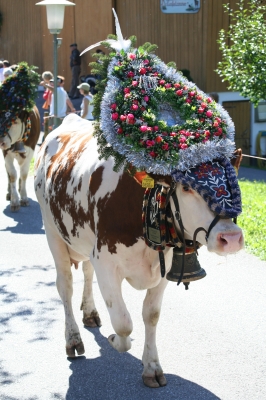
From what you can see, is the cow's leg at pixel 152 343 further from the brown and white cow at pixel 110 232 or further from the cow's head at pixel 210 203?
the cow's head at pixel 210 203

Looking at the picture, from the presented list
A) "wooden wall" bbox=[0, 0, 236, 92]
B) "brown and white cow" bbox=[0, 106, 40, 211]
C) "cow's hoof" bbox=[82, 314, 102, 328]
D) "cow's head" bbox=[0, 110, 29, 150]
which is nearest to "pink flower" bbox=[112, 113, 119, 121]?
"cow's hoof" bbox=[82, 314, 102, 328]

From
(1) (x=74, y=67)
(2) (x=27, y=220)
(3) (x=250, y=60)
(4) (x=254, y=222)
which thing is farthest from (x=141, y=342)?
(1) (x=74, y=67)

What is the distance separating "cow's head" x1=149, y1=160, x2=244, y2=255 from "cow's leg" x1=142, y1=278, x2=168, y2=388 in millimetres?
930

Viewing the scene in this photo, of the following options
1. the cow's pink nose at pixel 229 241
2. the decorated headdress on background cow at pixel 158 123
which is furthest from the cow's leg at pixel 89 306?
the cow's pink nose at pixel 229 241

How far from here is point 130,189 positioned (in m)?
4.75

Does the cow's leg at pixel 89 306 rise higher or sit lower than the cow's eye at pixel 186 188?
lower

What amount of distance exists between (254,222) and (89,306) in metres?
4.16

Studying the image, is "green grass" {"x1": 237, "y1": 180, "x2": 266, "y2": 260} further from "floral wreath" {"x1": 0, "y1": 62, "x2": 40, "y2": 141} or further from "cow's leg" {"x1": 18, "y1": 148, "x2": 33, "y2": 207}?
"floral wreath" {"x1": 0, "y1": 62, "x2": 40, "y2": 141}

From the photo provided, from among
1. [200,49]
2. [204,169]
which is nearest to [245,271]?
[204,169]

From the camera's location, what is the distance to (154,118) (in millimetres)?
4398

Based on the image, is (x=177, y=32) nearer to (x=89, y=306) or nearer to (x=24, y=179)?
(x=24, y=179)

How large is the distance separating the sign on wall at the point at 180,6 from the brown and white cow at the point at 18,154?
10.5 meters

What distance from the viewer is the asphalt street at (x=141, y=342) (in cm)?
503

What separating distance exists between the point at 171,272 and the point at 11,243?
16.7 ft
